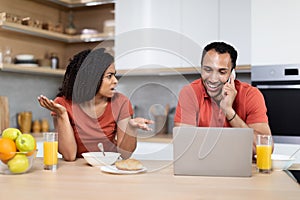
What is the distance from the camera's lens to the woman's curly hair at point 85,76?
2.04m

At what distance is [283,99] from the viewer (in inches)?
117

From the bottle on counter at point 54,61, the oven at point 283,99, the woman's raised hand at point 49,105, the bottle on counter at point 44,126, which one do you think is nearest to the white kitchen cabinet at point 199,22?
the oven at point 283,99

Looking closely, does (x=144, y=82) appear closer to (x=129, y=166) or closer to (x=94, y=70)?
(x=94, y=70)

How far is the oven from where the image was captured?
2.94 meters

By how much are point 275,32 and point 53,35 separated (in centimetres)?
195

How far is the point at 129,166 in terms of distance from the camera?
1486 millimetres

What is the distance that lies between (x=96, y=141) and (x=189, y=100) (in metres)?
0.55

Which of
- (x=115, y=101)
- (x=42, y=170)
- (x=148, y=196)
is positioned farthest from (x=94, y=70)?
(x=148, y=196)

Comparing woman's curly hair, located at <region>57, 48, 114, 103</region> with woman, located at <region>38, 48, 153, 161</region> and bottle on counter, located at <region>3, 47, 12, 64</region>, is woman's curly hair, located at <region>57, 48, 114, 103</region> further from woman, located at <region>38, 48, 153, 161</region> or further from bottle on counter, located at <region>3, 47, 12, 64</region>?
bottle on counter, located at <region>3, 47, 12, 64</region>

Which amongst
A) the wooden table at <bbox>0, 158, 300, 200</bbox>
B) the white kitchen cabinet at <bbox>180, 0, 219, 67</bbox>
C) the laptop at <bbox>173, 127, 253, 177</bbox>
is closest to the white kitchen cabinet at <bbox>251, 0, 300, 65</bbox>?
the white kitchen cabinet at <bbox>180, 0, 219, 67</bbox>

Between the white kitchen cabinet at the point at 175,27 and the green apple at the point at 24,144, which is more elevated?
the white kitchen cabinet at the point at 175,27

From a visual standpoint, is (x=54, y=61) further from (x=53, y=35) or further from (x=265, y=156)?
(x=265, y=156)

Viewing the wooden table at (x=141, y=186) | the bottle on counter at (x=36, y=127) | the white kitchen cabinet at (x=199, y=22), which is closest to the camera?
the wooden table at (x=141, y=186)

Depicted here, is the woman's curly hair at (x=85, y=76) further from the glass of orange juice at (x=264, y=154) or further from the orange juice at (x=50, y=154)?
the glass of orange juice at (x=264, y=154)
